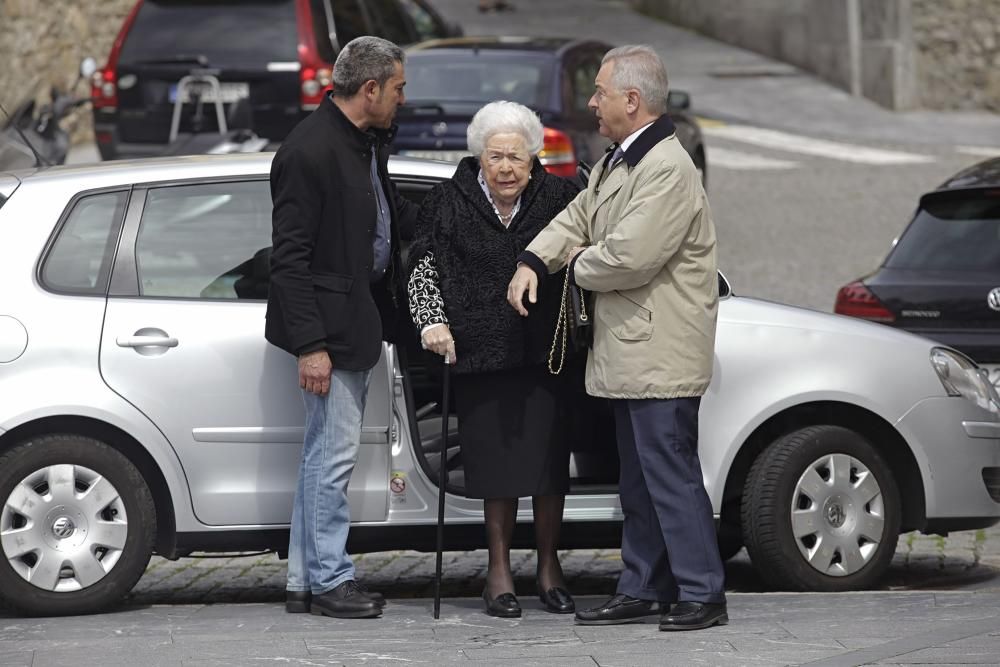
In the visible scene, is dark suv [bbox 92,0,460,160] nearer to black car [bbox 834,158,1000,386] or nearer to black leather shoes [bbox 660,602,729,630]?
black car [bbox 834,158,1000,386]

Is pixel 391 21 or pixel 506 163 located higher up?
pixel 506 163

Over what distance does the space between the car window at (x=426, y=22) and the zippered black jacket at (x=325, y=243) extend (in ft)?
37.1

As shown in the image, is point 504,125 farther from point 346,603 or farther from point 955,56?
point 955,56

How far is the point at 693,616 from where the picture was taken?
581 centimetres

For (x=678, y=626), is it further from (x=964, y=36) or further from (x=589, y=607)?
(x=964, y=36)

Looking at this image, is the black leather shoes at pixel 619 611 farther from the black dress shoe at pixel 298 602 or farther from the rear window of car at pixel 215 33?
the rear window of car at pixel 215 33

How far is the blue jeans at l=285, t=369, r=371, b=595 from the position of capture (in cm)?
599

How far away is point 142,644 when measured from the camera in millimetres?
5695

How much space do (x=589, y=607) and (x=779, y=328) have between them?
3.92ft

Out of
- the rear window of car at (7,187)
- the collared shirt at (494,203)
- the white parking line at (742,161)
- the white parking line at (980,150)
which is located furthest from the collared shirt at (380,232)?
the white parking line at (980,150)

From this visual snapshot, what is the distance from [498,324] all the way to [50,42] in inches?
575

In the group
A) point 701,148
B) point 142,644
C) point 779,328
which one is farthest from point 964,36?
point 142,644

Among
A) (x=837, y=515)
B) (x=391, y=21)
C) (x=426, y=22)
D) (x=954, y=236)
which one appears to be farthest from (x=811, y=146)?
(x=837, y=515)

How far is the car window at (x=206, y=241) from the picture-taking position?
6293 millimetres
